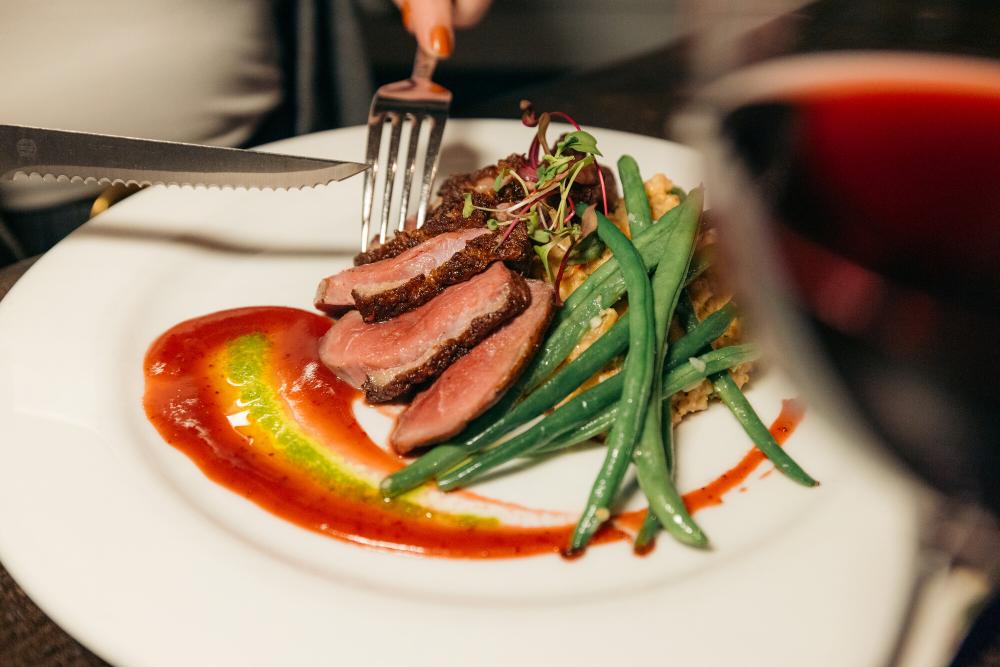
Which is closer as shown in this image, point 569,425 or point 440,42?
point 569,425

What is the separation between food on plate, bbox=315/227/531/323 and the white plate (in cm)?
55

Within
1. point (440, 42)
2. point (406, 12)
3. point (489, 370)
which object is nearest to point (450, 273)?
point (489, 370)

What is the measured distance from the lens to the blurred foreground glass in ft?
2.09

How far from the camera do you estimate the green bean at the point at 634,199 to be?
83.5 inches

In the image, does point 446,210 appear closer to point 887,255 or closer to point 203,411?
point 203,411

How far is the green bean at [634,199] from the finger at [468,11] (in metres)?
0.97

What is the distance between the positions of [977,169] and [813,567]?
2.82 ft

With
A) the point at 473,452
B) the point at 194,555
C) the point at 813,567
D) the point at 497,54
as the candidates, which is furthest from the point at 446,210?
the point at 497,54

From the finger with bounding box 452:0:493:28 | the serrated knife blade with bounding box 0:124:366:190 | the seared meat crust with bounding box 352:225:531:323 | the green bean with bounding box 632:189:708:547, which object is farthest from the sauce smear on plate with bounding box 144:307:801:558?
the finger with bounding box 452:0:493:28

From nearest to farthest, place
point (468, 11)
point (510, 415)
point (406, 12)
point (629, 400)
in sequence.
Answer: point (629, 400) → point (510, 415) → point (406, 12) → point (468, 11)

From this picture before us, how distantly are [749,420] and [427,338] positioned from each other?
801mm

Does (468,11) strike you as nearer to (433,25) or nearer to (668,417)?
(433,25)

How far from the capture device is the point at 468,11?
282cm

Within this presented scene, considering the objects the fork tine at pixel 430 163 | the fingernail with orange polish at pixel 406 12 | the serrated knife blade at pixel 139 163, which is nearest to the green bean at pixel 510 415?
the fork tine at pixel 430 163
